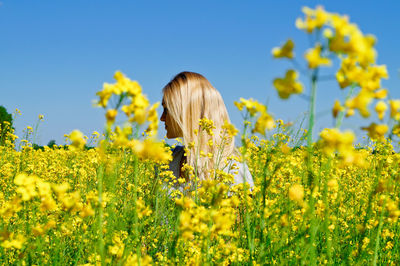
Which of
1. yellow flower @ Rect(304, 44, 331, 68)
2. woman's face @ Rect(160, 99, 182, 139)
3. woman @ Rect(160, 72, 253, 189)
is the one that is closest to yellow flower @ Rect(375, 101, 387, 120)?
yellow flower @ Rect(304, 44, 331, 68)

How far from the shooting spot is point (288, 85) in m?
0.87

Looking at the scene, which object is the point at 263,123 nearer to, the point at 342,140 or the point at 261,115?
the point at 261,115

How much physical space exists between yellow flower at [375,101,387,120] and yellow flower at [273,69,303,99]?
0.30 m

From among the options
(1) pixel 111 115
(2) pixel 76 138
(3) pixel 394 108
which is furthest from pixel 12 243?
(3) pixel 394 108

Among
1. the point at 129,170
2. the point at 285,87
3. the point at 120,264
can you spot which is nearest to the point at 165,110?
the point at 129,170

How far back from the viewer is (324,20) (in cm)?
77

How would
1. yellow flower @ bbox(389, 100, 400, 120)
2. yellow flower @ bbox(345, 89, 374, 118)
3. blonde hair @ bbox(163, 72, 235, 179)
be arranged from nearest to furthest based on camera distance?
yellow flower @ bbox(345, 89, 374, 118) → yellow flower @ bbox(389, 100, 400, 120) → blonde hair @ bbox(163, 72, 235, 179)

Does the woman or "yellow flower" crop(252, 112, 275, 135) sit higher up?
the woman

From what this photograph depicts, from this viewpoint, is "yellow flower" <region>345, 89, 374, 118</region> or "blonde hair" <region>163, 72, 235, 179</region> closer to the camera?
"yellow flower" <region>345, 89, 374, 118</region>

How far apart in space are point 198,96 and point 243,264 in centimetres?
137

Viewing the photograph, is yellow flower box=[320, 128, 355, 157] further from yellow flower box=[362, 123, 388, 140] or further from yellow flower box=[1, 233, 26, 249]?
yellow flower box=[1, 233, 26, 249]

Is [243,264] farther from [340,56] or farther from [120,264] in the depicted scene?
[340,56]

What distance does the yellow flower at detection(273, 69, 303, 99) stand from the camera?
2.82 feet

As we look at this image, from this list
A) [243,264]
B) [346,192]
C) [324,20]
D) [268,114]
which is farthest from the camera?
[346,192]
